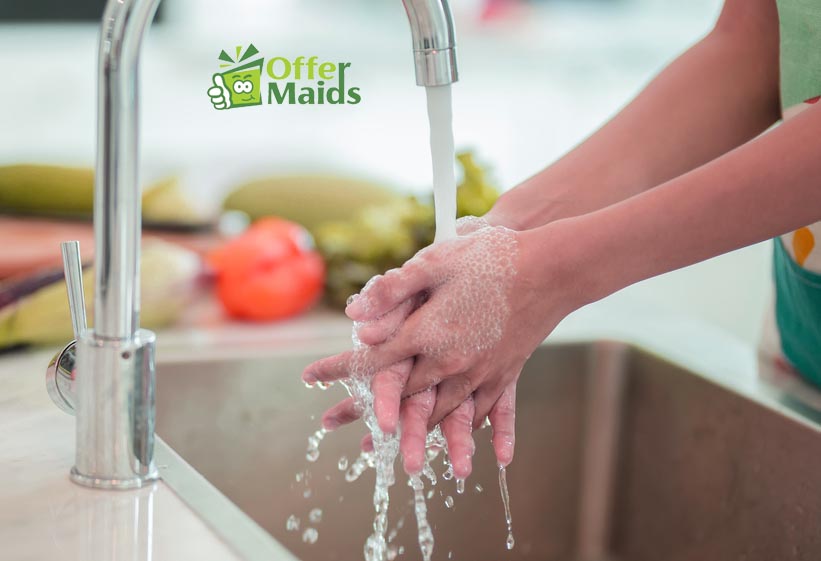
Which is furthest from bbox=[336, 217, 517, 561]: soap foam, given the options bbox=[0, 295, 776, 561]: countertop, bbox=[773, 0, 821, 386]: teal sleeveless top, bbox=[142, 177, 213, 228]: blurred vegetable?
bbox=[142, 177, 213, 228]: blurred vegetable

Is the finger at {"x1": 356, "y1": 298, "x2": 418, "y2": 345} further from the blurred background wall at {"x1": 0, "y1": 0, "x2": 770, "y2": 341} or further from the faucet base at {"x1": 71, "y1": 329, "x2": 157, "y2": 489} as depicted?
the blurred background wall at {"x1": 0, "y1": 0, "x2": 770, "y2": 341}

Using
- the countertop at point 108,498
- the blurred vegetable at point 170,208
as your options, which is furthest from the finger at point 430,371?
the blurred vegetable at point 170,208

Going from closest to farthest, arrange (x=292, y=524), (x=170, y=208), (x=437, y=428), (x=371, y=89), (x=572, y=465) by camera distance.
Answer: (x=437, y=428)
(x=292, y=524)
(x=572, y=465)
(x=170, y=208)
(x=371, y=89)

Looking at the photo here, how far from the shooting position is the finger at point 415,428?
64 centimetres

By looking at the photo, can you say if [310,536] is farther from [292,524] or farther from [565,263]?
[565,263]

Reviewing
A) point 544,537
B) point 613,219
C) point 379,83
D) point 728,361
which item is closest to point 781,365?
point 728,361

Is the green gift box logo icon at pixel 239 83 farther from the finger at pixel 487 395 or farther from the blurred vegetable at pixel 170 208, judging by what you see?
the blurred vegetable at pixel 170 208

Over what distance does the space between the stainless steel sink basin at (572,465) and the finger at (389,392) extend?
26cm

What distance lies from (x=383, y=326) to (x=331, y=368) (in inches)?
2.1

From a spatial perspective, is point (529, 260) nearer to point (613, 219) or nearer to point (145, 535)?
point (613, 219)

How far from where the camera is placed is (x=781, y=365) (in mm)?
965

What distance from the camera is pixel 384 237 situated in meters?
1.07

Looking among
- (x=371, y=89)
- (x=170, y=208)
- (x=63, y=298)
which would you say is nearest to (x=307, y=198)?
(x=170, y=208)

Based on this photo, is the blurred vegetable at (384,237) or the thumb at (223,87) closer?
the thumb at (223,87)
